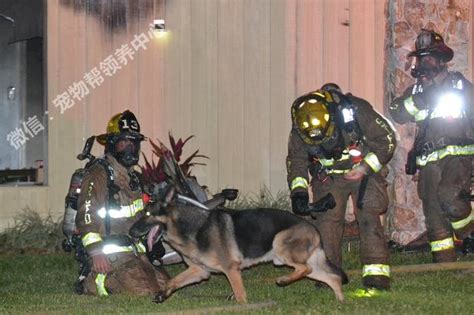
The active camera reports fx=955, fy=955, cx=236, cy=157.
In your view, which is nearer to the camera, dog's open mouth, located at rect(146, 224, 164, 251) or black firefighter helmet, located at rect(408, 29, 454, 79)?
dog's open mouth, located at rect(146, 224, 164, 251)

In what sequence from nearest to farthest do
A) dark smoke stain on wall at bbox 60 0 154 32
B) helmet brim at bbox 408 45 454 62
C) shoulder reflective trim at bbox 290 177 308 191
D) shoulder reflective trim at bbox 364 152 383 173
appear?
1. shoulder reflective trim at bbox 364 152 383 173
2. shoulder reflective trim at bbox 290 177 308 191
3. helmet brim at bbox 408 45 454 62
4. dark smoke stain on wall at bbox 60 0 154 32

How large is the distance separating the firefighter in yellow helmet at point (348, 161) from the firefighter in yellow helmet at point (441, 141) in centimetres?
104

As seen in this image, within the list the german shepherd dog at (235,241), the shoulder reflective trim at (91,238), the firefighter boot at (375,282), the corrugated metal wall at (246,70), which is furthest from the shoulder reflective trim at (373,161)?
the corrugated metal wall at (246,70)

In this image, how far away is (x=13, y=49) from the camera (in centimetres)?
1241

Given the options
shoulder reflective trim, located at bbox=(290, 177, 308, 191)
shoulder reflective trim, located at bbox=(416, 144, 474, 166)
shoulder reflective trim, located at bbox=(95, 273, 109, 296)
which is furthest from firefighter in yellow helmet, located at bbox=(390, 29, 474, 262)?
shoulder reflective trim, located at bbox=(95, 273, 109, 296)

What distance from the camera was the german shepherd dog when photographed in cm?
742

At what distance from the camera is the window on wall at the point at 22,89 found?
484 inches

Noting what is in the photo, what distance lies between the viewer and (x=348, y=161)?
7.96m

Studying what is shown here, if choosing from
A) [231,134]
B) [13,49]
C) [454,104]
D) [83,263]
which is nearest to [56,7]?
[13,49]

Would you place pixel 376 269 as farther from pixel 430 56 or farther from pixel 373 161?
pixel 430 56

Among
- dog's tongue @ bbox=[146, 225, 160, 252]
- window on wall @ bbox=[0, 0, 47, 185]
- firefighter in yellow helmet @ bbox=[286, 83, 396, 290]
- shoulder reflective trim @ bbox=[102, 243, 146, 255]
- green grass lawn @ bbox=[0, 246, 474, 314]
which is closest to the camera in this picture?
green grass lawn @ bbox=[0, 246, 474, 314]

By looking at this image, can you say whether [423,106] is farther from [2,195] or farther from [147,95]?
[2,195]

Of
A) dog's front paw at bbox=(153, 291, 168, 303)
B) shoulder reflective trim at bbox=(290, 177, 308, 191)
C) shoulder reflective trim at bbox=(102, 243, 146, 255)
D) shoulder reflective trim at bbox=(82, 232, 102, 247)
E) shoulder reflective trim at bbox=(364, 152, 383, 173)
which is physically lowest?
dog's front paw at bbox=(153, 291, 168, 303)

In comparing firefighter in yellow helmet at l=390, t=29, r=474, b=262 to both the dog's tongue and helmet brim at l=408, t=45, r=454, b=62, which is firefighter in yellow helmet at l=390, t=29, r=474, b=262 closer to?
helmet brim at l=408, t=45, r=454, b=62
